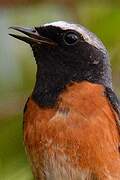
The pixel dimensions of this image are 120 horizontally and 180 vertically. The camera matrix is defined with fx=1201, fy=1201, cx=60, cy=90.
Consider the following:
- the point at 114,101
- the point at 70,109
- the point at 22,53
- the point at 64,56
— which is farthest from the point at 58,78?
the point at 22,53

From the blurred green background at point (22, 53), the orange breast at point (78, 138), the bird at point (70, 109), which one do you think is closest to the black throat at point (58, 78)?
the bird at point (70, 109)

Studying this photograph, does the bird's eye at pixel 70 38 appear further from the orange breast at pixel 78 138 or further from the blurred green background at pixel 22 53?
the blurred green background at pixel 22 53

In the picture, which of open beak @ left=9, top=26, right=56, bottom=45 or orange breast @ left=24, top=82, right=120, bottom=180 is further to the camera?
open beak @ left=9, top=26, right=56, bottom=45

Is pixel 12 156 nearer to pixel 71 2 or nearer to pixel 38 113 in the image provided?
pixel 38 113

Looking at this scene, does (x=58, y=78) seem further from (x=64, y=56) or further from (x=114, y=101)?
(x=114, y=101)

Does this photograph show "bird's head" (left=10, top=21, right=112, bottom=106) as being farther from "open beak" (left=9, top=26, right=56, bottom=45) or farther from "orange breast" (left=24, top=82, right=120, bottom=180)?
"orange breast" (left=24, top=82, right=120, bottom=180)

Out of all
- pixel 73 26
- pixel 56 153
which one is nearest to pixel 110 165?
pixel 56 153

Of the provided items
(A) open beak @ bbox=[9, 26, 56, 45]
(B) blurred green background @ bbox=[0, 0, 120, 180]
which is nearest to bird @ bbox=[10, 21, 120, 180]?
(A) open beak @ bbox=[9, 26, 56, 45]
